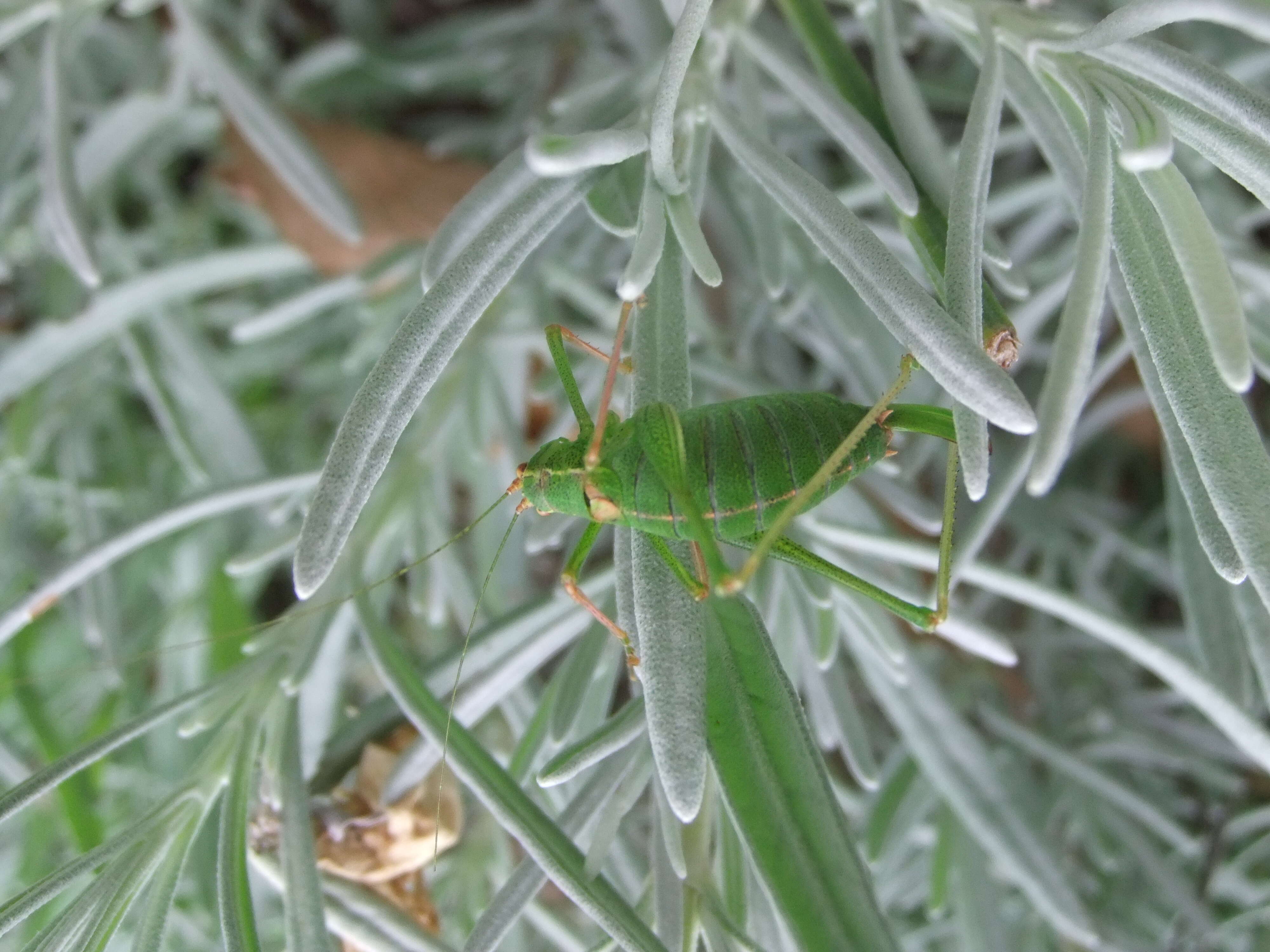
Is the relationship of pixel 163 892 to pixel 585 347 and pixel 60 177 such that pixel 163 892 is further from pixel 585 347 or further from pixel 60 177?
pixel 60 177

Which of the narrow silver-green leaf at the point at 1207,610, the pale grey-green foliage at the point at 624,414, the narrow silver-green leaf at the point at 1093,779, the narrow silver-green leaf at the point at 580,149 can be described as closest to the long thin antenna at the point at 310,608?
the pale grey-green foliage at the point at 624,414

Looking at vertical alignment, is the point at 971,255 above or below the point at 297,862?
above

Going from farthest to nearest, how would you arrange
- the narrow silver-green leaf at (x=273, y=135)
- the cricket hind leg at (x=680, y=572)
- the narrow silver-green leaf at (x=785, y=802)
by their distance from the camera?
the narrow silver-green leaf at (x=273, y=135)
the cricket hind leg at (x=680, y=572)
the narrow silver-green leaf at (x=785, y=802)

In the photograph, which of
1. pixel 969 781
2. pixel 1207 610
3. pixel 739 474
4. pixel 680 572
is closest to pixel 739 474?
pixel 739 474

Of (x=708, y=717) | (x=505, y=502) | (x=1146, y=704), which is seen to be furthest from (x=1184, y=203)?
(x=1146, y=704)

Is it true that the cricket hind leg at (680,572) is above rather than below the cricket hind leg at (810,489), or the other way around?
above

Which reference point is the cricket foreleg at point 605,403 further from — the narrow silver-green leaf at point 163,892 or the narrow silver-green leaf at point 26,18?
the narrow silver-green leaf at point 26,18
